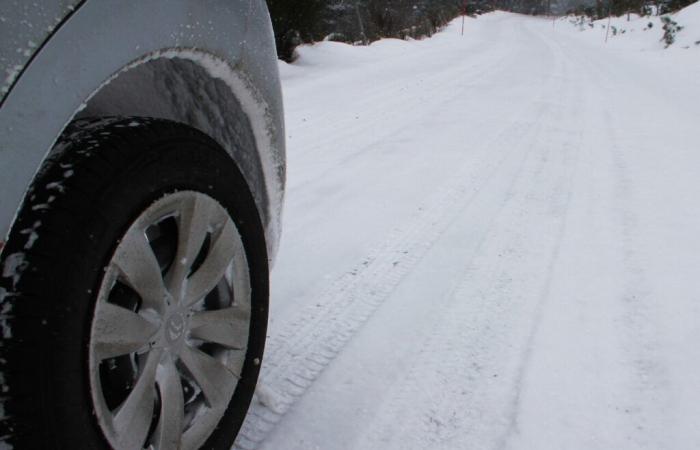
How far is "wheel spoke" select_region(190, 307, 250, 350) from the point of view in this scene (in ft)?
4.83

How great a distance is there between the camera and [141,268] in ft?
4.04

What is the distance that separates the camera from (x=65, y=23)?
1.06 meters

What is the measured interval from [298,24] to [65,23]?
1090 cm

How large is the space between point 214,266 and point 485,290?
5.83 ft

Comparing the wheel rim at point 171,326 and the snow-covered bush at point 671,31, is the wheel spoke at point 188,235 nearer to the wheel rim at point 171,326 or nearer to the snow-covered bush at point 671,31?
the wheel rim at point 171,326

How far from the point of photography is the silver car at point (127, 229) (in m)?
1.00

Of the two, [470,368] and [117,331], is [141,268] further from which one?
[470,368]

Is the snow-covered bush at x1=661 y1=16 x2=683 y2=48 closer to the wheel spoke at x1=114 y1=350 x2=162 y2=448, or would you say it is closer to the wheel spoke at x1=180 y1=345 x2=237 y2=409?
the wheel spoke at x1=180 y1=345 x2=237 y2=409

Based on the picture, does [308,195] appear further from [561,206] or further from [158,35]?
[158,35]

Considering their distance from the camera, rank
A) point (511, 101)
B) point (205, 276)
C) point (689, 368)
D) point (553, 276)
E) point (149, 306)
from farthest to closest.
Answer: point (511, 101)
point (553, 276)
point (689, 368)
point (205, 276)
point (149, 306)

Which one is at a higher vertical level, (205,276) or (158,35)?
(158,35)

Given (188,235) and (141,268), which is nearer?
(141,268)

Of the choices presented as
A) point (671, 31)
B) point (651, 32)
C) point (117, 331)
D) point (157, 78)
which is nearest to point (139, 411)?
point (117, 331)

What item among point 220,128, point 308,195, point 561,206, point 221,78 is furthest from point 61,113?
point 561,206
